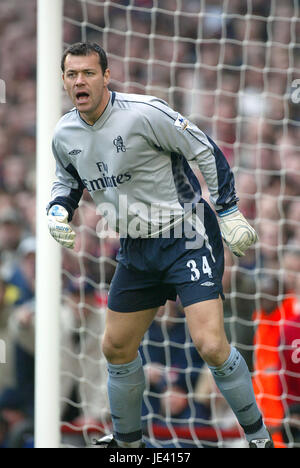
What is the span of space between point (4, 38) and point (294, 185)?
3.29m

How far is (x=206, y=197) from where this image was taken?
5441 mm

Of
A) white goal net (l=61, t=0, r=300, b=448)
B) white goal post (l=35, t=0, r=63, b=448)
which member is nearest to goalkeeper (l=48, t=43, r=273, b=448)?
white goal post (l=35, t=0, r=63, b=448)

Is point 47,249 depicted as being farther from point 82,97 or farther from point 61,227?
point 82,97

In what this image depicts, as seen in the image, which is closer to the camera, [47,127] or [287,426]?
[47,127]

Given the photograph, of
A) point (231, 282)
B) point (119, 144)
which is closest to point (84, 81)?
point (119, 144)

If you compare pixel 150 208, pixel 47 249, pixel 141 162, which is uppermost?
pixel 141 162

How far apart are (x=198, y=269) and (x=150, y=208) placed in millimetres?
309

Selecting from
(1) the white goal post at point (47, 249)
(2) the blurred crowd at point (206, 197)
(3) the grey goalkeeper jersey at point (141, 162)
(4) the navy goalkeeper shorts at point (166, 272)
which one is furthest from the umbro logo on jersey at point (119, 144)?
(2) the blurred crowd at point (206, 197)

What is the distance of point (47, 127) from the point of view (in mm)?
4176

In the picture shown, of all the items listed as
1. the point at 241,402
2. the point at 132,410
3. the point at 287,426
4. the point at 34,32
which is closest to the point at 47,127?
the point at 132,410

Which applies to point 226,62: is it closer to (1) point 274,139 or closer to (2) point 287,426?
(1) point 274,139

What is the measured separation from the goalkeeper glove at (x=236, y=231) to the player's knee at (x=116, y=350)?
0.63 m

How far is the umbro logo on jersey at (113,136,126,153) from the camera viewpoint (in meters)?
3.18
